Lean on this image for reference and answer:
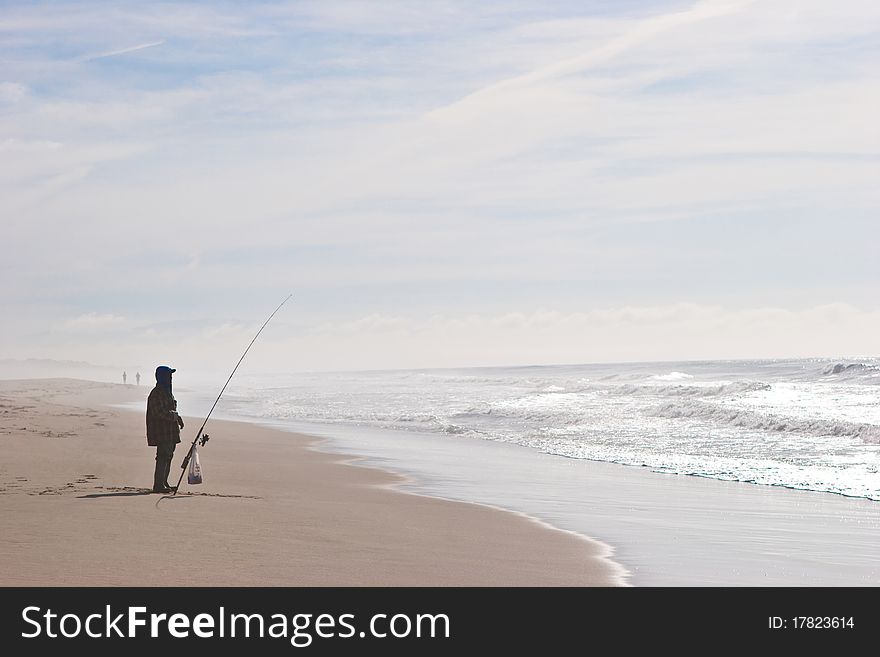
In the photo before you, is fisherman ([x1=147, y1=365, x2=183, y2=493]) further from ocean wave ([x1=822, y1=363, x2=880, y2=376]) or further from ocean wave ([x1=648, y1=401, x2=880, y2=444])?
ocean wave ([x1=822, y1=363, x2=880, y2=376])

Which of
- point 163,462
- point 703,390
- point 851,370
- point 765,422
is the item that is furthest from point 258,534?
point 851,370

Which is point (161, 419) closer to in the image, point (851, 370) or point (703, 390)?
point (703, 390)

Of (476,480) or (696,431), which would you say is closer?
(476,480)

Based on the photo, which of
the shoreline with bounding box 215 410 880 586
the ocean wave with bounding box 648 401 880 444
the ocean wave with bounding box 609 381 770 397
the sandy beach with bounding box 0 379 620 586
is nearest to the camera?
the sandy beach with bounding box 0 379 620 586

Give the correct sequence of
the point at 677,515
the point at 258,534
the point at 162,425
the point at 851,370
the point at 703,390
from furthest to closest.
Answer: the point at 851,370 → the point at 703,390 → the point at 162,425 → the point at 677,515 → the point at 258,534

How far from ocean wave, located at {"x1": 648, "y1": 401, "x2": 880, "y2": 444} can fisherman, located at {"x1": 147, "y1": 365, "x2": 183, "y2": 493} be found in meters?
15.0

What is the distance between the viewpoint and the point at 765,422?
77.3ft

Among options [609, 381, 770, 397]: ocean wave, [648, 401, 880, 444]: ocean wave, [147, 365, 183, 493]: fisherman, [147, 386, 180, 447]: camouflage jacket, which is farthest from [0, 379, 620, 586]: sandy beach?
[609, 381, 770, 397]: ocean wave

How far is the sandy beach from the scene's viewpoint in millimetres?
6551

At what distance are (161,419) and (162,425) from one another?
0.07 metres
